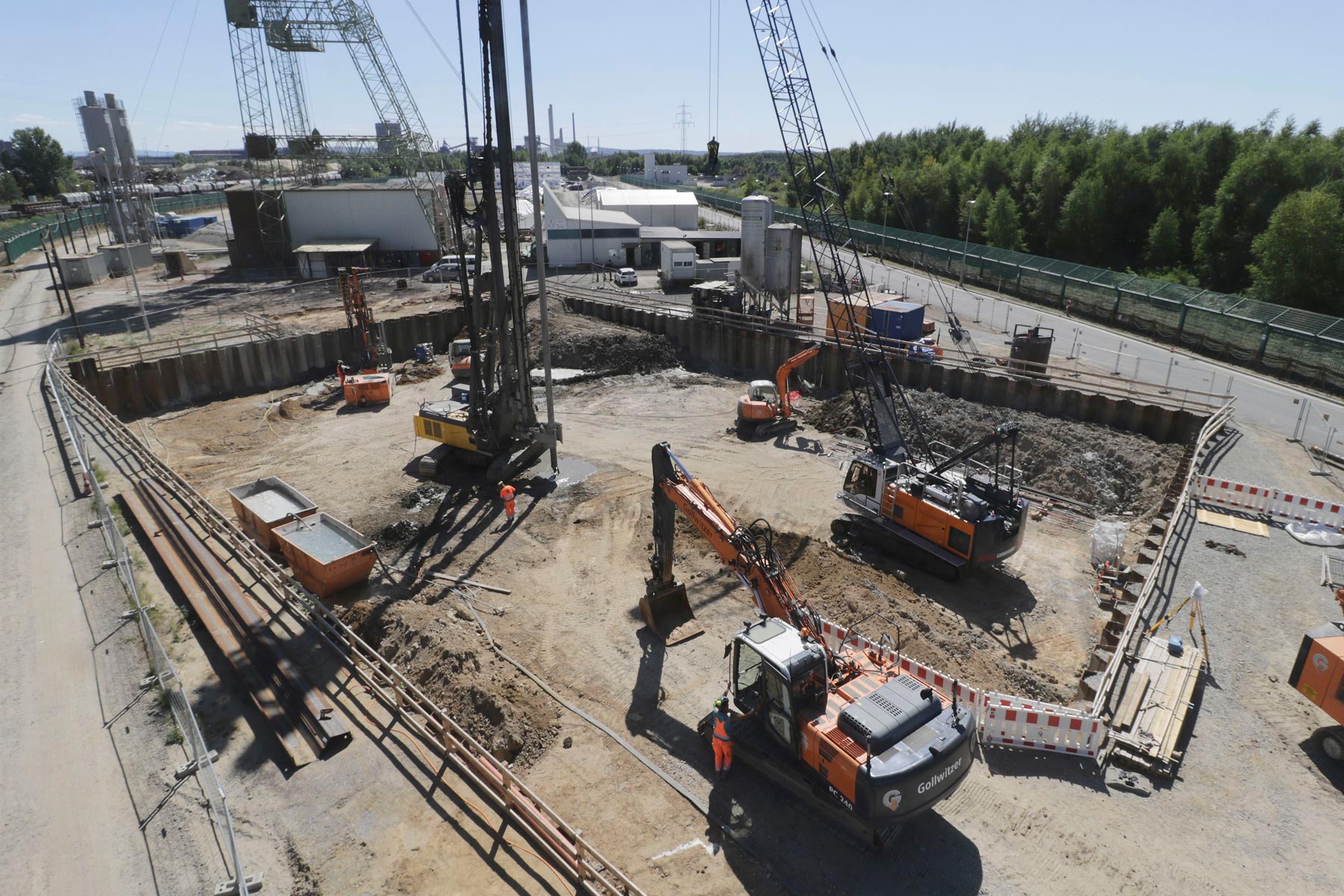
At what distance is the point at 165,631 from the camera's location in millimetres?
15227

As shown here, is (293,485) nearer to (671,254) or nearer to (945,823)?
(945,823)

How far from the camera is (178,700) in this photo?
1224 cm

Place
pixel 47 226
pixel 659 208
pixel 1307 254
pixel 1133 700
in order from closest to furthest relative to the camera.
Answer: pixel 1133 700
pixel 1307 254
pixel 47 226
pixel 659 208

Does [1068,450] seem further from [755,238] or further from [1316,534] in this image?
[755,238]

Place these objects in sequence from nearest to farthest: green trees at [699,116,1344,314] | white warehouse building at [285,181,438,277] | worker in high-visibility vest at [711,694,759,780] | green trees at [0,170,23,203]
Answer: worker in high-visibility vest at [711,694,759,780] → green trees at [699,116,1344,314] → white warehouse building at [285,181,438,277] → green trees at [0,170,23,203]

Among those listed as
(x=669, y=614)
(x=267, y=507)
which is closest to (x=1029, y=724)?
(x=669, y=614)

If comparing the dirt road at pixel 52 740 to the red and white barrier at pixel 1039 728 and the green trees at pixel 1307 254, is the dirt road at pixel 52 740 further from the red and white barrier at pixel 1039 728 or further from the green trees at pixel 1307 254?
the green trees at pixel 1307 254

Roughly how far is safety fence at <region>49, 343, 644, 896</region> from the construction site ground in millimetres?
434

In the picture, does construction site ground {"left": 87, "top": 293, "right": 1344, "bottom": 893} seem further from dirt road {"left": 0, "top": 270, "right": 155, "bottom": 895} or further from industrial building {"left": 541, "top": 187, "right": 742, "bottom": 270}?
industrial building {"left": 541, "top": 187, "right": 742, "bottom": 270}

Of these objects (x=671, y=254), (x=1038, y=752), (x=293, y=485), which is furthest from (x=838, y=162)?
(x=1038, y=752)

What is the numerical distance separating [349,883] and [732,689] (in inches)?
238

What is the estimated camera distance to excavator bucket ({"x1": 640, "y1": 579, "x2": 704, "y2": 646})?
53.4 feet

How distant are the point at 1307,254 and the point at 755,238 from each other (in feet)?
99.5

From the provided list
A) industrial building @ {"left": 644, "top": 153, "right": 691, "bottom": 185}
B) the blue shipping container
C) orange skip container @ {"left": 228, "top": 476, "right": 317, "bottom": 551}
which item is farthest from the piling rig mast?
industrial building @ {"left": 644, "top": 153, "right": 691, "bottom": 185}
